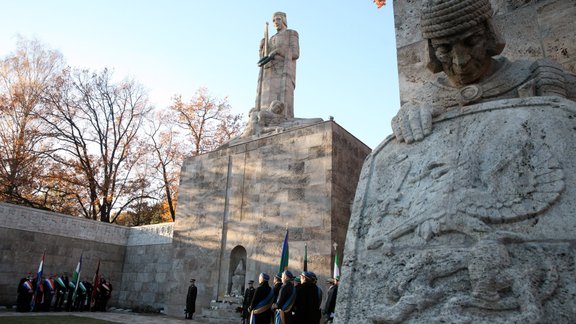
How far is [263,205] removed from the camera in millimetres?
9781

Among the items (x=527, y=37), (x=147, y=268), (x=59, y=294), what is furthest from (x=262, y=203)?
(x=527, y=37)

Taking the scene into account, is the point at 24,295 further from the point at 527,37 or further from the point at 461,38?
the point at 527,37

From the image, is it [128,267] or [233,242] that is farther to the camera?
[128,267]

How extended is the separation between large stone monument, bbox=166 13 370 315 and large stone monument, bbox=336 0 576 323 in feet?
20.7

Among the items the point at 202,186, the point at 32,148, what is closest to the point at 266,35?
the point at 202,186

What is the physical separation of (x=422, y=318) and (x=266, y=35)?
42.9 ft

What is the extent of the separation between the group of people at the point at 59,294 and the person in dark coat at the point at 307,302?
30.1 ft

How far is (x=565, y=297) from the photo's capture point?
4.79 ft

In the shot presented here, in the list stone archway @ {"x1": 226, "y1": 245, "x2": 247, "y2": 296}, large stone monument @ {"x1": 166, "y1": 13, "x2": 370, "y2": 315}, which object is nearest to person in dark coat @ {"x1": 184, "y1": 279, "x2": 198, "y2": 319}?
large stone monument @ {"x1": 166, "y1": 13, "x2": 370, "y2": 315}

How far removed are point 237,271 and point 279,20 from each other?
8.42 metres

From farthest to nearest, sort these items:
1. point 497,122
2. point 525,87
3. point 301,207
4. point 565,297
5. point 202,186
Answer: point 202,186 < point 301,207 < point 525,87 < point 497,122 < point 565,297

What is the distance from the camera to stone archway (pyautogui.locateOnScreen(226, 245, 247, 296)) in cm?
936

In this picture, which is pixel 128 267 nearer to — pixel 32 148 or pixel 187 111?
pixel 32 148

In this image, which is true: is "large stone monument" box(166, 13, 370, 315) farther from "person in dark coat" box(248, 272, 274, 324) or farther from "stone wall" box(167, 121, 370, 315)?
"person in dark coat" box(248, 272, 274, 324)
